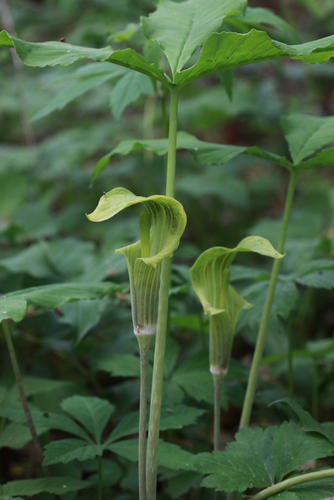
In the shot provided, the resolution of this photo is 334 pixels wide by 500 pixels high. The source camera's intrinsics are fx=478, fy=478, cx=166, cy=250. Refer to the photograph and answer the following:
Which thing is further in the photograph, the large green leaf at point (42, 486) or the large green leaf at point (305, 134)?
the large green leaf at point (305, 134)

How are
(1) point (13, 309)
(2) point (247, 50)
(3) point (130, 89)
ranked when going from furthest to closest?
(3) point (130, 89) < (1) point (13, 309) < (2) point (247, 50)

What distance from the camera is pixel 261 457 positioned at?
1.06 metres

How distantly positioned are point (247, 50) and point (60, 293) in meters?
0.71

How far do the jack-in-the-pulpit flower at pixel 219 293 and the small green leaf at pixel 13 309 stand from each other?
37 cm

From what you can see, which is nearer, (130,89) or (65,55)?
(65,55)

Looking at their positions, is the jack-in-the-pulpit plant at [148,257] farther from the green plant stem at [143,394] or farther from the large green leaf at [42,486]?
the large green leaf at [42,486]

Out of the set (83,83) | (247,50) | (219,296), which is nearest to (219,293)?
(219,296)

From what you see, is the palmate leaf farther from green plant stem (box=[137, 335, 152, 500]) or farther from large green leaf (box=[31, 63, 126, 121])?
large green leaf (box=[31, 63, 126, 121])

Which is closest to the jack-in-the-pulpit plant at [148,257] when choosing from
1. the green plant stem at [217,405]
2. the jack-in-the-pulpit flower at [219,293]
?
the jack-in-the-pulpit flower at [219,293]

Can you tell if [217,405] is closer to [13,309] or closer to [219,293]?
[219,293]

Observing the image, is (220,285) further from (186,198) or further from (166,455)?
(186,198)

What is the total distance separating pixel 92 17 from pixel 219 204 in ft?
6.08

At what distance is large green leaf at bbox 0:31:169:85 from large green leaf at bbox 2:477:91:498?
96 centimetres

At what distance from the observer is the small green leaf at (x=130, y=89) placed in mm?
1460
